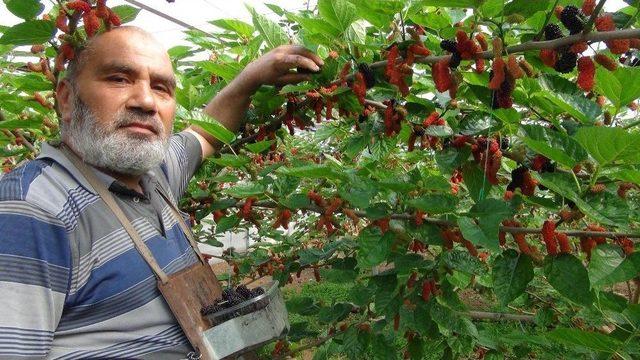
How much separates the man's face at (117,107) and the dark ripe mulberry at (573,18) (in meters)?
1.06

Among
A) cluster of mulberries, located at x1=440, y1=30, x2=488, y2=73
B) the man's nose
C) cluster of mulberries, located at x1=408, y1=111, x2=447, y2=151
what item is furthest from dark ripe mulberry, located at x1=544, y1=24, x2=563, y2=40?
the man's nose

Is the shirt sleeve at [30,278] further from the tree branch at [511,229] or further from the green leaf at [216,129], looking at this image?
the tree branch at [511,229]

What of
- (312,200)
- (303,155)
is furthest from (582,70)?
(303,155)

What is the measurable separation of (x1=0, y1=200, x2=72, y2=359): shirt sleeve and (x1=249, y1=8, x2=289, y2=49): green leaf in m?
0.75

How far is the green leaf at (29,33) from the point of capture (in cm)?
116

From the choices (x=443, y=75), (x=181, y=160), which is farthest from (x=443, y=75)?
(x=181, y=160)

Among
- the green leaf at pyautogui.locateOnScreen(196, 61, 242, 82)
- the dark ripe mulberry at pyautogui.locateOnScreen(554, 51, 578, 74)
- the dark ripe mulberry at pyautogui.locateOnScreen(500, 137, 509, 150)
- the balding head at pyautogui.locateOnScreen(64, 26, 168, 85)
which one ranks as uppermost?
the balding head at pyautogui.locateOnScreen(64, 26, 168, 85)

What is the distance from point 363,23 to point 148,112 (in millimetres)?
662

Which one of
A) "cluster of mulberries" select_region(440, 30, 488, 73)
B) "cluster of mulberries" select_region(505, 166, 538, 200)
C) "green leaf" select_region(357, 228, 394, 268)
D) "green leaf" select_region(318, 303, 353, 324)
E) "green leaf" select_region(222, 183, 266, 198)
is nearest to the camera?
"cluster of mulberries" select_region(440, 30, 488, 73)

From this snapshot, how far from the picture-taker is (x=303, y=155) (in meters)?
2.46

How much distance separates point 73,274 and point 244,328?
0.41 m

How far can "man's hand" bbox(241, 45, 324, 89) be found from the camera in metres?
1.40

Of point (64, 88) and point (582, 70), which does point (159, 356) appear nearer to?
point (64, 88)

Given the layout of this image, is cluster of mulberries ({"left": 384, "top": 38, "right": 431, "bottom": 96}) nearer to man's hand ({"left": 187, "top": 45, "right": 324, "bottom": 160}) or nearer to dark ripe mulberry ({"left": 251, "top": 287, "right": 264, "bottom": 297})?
man's hand ({"left": 187, "top": 45, "right": 324, "bottom": 160})
